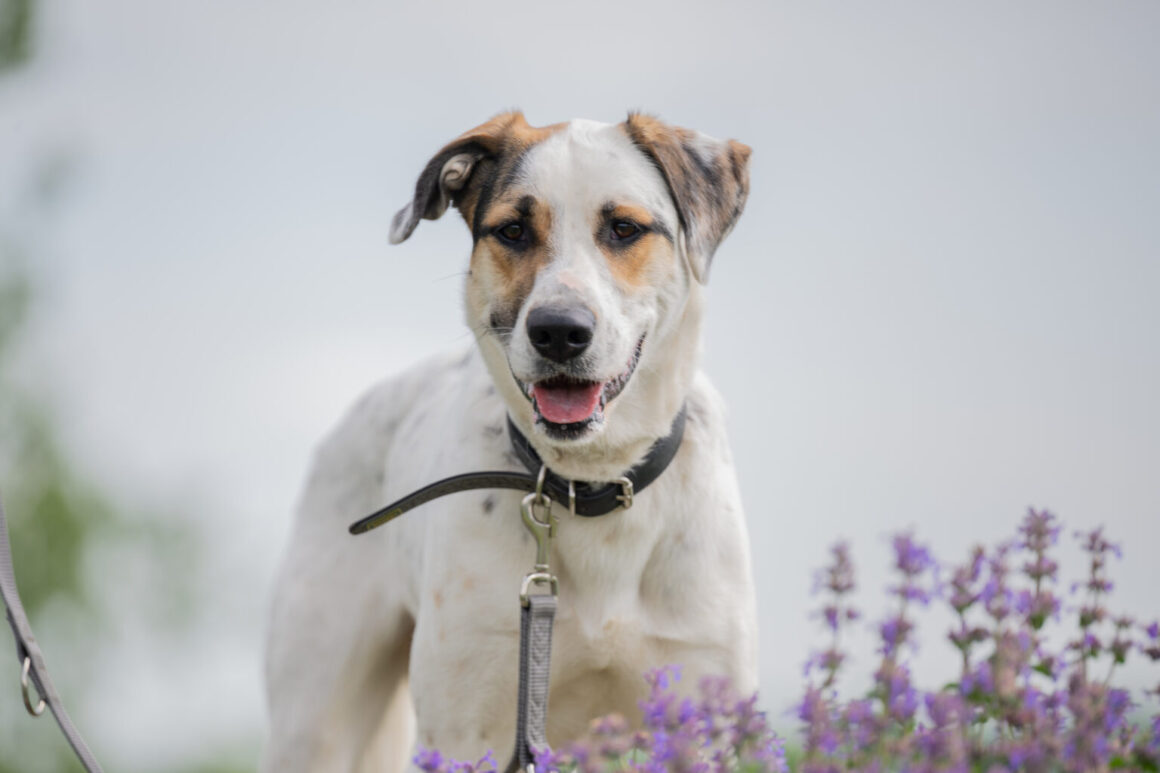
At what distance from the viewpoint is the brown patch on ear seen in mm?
3488

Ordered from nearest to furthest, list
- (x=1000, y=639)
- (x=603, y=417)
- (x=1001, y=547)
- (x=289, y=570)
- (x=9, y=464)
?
(x=1000, y=639) < (x=1001, y=547) < (x=603, y=417) < (x=289, y=570) < (x=9, y=464)

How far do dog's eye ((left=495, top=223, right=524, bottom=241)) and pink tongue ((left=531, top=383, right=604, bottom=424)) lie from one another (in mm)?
471

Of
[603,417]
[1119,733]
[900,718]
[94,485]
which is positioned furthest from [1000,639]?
[94,485]

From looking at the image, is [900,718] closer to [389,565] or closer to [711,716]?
[711,716]

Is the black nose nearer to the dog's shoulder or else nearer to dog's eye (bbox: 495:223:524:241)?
dog's eye (bbox: 495:223:524:241)

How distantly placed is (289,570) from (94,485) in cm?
715

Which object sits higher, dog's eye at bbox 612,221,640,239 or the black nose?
dog's eye at bbox 612,221,640,239

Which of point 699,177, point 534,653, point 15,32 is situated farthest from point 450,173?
point 15,32

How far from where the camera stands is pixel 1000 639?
79.9 inches

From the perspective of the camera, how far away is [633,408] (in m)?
3.29

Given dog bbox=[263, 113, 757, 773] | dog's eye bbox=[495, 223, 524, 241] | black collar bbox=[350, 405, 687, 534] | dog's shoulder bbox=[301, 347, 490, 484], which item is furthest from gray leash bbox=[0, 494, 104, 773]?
dog's shoulder bbox=[301, 347, 490, 484]

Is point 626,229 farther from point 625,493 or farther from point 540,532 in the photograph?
point 540,532

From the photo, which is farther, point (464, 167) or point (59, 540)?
point (59, 540)

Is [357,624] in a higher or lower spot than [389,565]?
lower
